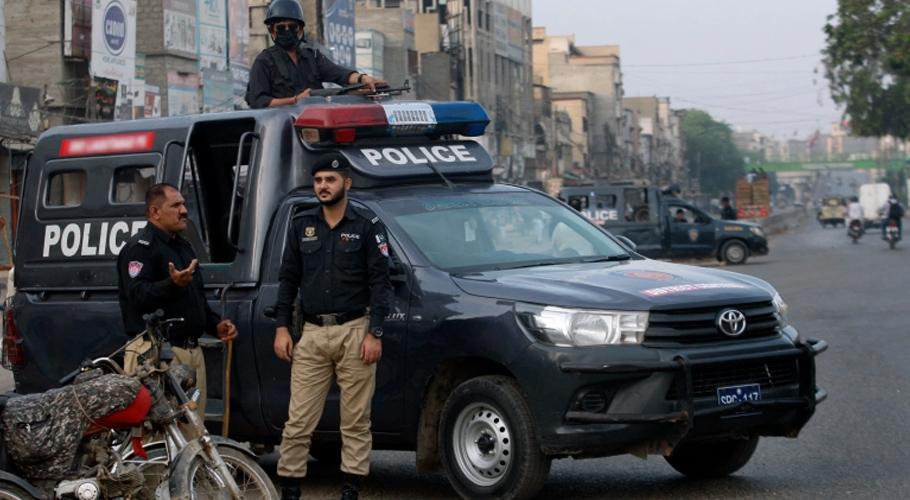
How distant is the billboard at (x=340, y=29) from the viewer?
45.7 metres

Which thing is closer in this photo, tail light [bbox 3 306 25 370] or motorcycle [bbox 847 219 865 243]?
tail light [bbox 3 306 25 370]

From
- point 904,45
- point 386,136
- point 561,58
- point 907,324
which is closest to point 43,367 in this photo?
point 386,136

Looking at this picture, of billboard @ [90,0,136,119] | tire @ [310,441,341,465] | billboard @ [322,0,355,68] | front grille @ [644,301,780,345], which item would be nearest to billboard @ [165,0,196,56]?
billboard @ [90,0,136,119]

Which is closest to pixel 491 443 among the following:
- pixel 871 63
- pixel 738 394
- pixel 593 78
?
pixel 738 394

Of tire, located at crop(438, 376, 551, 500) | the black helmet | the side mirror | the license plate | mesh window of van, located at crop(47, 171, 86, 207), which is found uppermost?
the black helmet

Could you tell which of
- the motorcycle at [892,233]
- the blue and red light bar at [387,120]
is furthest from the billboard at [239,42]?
the blue and red light bar at [387,120]

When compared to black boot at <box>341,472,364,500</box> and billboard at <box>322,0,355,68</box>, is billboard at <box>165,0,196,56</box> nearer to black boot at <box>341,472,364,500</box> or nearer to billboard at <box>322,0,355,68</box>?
billboard at <box>322,0,355,68</box>

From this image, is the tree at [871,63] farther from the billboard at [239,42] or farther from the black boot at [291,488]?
the black boot at [291,488]

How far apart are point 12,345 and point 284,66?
2.58 metres

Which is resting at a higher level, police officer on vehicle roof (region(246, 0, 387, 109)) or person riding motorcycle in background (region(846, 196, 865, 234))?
police officer on vehicle roof (region(246, 0, 387, 109))

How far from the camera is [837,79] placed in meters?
62.9

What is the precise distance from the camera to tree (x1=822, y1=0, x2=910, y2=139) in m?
50.8

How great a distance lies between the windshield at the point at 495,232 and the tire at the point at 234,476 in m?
1.68

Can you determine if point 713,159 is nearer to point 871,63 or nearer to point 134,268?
point 871,63
